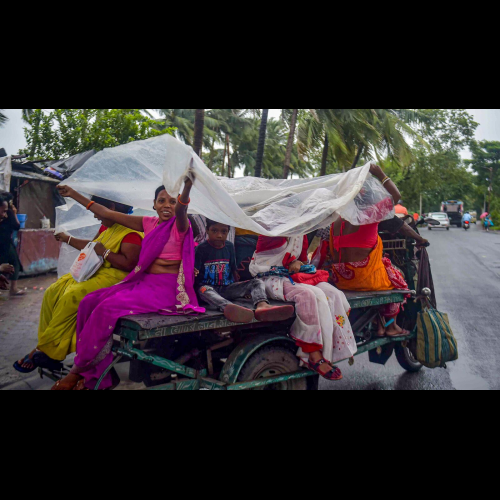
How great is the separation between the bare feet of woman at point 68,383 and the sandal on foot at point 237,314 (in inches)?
41.5

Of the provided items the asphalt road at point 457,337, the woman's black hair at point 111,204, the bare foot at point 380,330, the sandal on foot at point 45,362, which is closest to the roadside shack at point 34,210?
the asphalt road at point 457,337

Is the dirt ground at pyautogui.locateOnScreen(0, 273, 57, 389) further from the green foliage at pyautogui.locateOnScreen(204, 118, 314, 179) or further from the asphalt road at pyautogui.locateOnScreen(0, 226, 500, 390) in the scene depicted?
the green foliage at pyautogui.locateOnScreen(204, 118, 314, 179)

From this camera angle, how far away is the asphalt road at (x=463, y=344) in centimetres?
461

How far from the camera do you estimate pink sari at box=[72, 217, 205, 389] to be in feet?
9.20

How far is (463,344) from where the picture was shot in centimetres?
551

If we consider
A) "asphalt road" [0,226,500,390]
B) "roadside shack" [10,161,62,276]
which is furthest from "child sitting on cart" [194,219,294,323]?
"roadside shack" [10,161,62,276]

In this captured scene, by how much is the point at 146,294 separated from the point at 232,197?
113cm

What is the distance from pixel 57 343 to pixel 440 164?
90.8ft

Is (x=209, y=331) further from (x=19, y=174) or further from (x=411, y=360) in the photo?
(x=19, y=174)

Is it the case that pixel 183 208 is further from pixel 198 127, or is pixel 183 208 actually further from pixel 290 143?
pixel 290 143

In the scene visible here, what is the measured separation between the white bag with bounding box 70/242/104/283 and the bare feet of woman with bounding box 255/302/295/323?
131cm

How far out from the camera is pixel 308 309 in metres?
3.26

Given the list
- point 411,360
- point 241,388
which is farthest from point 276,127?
point 241,388

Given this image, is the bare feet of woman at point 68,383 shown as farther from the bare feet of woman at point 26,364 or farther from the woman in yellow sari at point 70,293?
the bare feet of woman at point 26,364
